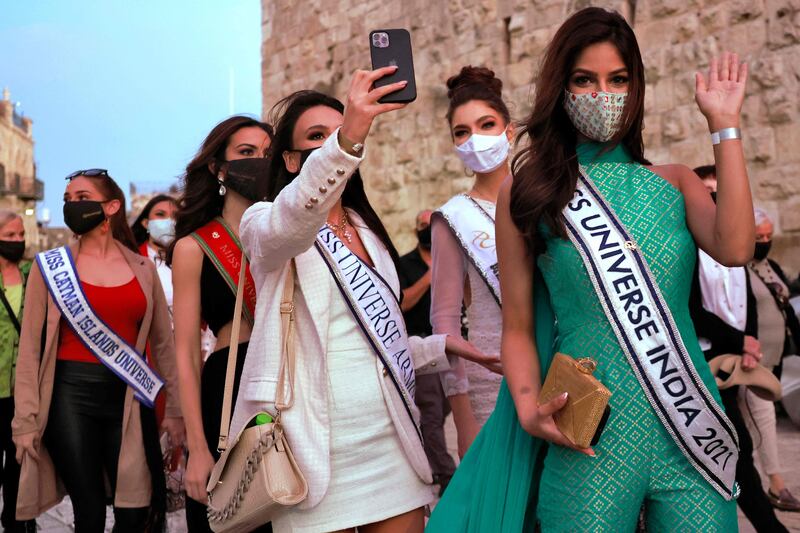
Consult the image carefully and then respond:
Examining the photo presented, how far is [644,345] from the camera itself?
2455 mm

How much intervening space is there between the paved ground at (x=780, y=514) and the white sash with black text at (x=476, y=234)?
89.7 inches

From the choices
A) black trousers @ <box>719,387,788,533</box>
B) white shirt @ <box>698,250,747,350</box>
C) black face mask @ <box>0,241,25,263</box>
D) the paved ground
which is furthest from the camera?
black face mask @ <box>0,241,25,263</box>

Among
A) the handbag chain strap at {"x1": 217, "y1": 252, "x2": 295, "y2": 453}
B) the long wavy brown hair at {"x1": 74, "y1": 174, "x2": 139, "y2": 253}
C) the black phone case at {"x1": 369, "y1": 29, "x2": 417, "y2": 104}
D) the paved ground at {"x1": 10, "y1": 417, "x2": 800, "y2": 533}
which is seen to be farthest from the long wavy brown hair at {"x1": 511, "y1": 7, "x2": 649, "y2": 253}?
the paved ground at {"x1": 10, "y1": 417, "x2": 800, "y2": 533}

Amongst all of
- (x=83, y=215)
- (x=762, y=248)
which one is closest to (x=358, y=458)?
(x=83, y=215)

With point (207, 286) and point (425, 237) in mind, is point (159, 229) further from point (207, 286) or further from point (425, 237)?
point (207, 286)

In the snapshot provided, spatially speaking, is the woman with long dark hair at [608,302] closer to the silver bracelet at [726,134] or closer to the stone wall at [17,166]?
the silver bracelet at [726,134]

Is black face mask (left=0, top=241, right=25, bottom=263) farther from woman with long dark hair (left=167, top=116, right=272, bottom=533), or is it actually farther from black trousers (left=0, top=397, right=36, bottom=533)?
woman with long dark hair (left=167, top=116, right=272, bottom=533)

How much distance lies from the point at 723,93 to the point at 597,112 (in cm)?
28

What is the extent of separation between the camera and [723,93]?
2.52 meters

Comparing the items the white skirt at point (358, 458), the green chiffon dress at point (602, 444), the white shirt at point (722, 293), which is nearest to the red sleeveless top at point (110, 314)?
the white skirt at point (358, 458)

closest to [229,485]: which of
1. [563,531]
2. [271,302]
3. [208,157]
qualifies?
[271,302]

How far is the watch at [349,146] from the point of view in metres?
2.63

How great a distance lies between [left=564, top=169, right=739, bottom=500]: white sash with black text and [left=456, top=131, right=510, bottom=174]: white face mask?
1.67 m

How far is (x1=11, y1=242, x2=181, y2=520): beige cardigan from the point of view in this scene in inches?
184
